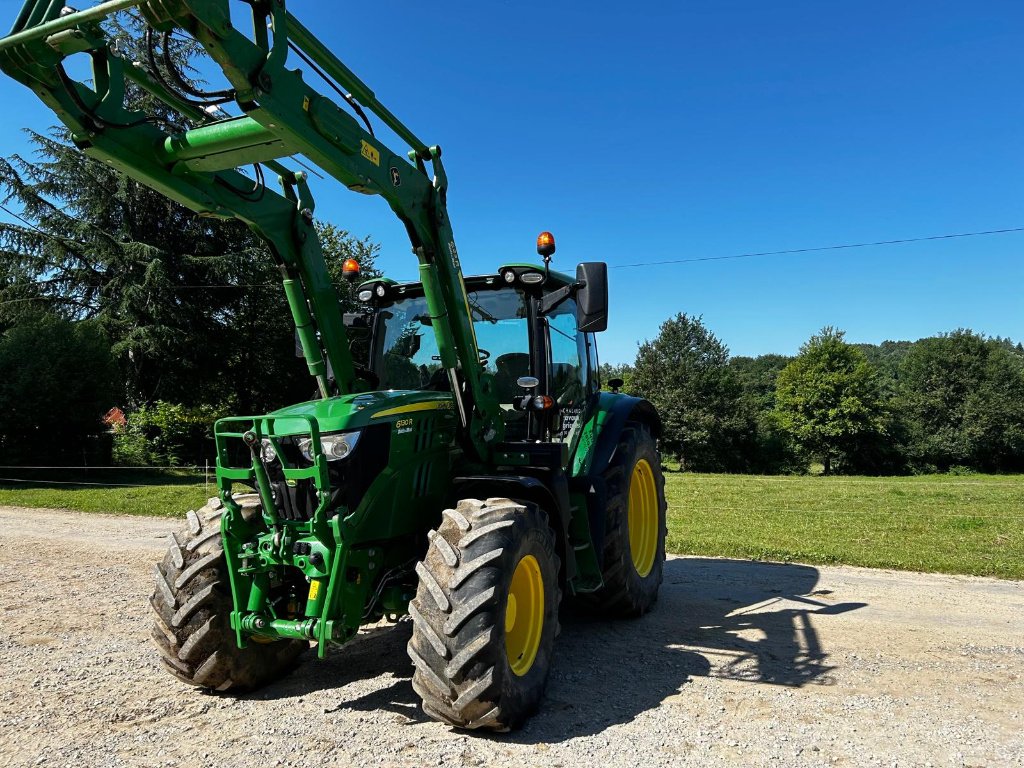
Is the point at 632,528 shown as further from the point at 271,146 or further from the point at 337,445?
the point at 271,146

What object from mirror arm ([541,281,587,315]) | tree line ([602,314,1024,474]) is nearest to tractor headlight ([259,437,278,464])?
mirror arm ([541,281,587,315])

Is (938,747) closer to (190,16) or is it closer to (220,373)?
(190,16)

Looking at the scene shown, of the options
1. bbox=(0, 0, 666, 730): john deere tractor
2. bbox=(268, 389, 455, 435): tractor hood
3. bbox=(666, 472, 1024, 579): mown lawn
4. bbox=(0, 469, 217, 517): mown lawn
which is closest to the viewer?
bbox=(0, 0, 666, 730): john deere tractor

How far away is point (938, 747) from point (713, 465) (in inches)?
1725

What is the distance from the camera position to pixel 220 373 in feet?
96.7

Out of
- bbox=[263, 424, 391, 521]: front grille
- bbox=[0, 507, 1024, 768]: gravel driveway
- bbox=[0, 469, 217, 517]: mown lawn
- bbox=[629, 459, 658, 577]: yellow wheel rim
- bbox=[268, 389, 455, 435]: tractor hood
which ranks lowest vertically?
bbox=[0, 507, 1024, 768]: gravel driveway

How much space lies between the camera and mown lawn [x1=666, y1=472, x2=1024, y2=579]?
8.24 metres

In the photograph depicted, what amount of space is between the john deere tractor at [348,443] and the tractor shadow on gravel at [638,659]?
0.28m

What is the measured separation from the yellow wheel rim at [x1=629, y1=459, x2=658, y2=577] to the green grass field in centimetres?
263

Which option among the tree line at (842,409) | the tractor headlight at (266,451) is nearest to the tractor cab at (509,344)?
the tractor headlight at (266,451)

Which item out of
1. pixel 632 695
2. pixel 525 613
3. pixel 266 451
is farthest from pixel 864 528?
pixel 266 451

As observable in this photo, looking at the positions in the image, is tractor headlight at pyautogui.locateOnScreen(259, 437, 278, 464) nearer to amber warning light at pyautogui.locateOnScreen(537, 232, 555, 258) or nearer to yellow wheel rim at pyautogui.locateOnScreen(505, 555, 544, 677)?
yellow wheel rim at pyautogui.locateOnScreen(505, 555, 544, 677)

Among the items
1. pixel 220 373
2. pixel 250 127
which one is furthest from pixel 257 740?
pixel 220 373

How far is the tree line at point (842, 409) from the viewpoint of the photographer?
4491cm
